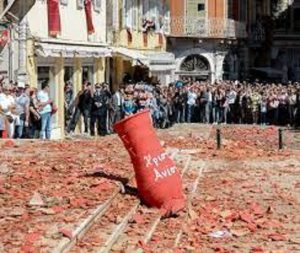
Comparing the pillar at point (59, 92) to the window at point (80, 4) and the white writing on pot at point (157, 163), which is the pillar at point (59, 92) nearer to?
the window at point (80, 4)

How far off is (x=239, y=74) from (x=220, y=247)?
47632mm

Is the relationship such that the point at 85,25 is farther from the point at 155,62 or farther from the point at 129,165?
the point at 129,165

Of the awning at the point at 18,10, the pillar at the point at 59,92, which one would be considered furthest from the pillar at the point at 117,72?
the awning at the point at 18,10

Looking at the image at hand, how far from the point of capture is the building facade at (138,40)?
3725cm

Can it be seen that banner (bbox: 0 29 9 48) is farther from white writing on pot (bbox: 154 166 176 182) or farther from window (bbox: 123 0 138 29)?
window (bbox: 123 0 138 29)

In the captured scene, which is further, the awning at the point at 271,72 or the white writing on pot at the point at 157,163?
the awning at the point at 271,72

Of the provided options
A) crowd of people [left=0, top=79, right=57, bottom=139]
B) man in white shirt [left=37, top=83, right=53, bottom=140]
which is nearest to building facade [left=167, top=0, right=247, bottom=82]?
man in white shirt [left=37, top=83, right=53, bottom=140]

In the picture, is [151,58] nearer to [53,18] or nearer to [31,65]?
[53,18]

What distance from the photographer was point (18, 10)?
25.4 m

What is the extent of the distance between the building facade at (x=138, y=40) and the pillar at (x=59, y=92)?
678cm

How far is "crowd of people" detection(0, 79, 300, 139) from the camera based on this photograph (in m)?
23.4

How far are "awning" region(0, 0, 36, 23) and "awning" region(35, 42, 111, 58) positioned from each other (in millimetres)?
956

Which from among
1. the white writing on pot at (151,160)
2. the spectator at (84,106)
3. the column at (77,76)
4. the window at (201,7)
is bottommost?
the white writing on pot at (151,160)

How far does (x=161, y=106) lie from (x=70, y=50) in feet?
22.1
